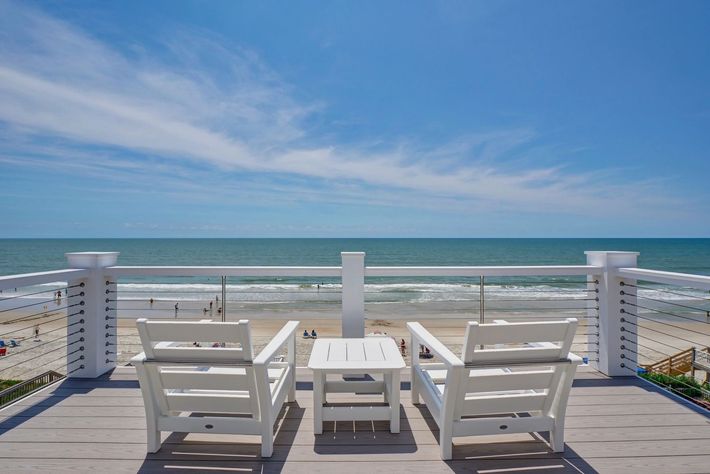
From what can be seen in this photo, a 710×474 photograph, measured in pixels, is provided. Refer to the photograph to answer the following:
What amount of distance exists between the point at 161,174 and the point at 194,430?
45.5m

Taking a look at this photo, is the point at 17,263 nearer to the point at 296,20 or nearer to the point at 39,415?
the point at 296,20

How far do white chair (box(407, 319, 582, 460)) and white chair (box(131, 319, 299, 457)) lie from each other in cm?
101

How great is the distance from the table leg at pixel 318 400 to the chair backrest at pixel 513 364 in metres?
0.82

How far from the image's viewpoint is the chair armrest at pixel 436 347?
202cm

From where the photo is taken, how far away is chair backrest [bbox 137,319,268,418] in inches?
78.6

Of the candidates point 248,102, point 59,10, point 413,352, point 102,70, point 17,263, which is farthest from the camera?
point 17,263

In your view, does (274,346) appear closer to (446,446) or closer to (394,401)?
(394,401)

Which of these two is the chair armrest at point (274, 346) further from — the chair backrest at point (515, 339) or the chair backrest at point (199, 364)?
the chair backrest at point (515, 339)

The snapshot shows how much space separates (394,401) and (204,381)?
1.16m

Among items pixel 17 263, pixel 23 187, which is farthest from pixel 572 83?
pixel 23 187

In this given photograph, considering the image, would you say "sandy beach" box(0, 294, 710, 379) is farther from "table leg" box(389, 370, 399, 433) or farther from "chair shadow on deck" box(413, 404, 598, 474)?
"chair shadow on deck" box(413, 404, 598, 474)

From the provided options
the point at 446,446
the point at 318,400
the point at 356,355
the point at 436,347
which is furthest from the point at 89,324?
the point at 446,446

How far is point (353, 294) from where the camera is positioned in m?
3.69

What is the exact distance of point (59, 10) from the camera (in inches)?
371
